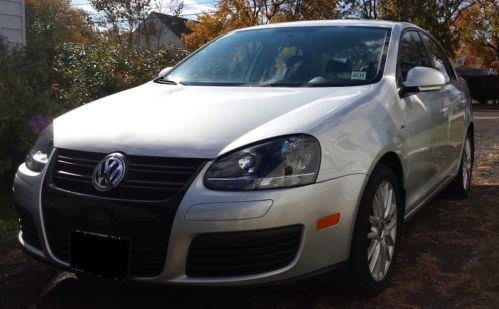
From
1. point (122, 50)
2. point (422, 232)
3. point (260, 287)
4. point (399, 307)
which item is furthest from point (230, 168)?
point (122, 50)

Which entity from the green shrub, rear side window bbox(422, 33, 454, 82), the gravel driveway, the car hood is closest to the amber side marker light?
the gravel driveway

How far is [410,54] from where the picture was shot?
4.19 meters

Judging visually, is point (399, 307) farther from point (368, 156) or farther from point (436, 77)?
point (436, 77)

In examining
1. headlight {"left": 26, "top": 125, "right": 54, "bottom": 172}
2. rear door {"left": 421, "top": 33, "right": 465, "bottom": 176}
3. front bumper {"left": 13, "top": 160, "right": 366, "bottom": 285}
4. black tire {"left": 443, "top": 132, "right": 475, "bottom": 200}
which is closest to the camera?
front bumper {"left": 13, "top": 160, "right": 366, "bottom": 285}

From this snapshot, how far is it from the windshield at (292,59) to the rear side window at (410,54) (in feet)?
0.60

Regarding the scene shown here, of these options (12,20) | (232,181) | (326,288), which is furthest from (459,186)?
(12,20)

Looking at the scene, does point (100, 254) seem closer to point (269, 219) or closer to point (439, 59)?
point (269, 219)

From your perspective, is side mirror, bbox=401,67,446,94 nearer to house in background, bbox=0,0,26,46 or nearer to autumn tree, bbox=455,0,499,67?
house in background, bbox=0,0,26,46

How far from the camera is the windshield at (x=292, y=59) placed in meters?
3.59

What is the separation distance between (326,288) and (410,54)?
194cm

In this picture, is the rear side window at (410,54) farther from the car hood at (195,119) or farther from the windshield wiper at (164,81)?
the windshield wiper at (164,81)

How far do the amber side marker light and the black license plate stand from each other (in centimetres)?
86

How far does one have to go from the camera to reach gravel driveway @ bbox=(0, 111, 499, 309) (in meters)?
3.02

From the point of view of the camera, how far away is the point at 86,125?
299 centimetres
